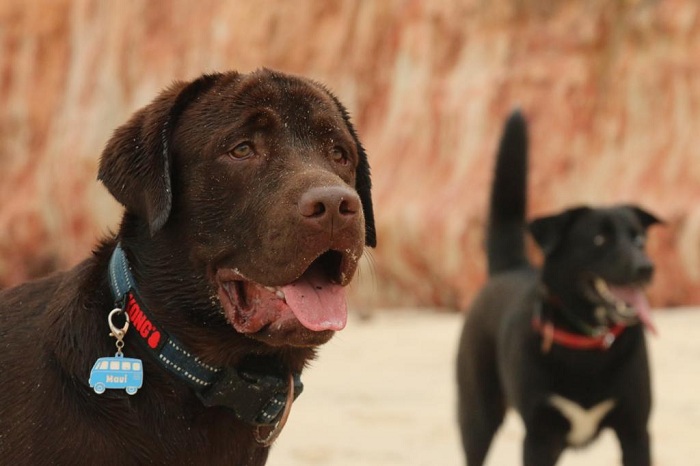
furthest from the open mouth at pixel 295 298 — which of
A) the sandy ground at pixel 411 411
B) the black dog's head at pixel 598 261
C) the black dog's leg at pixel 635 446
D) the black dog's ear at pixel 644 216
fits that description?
the black dog's ear at pixel 644 216

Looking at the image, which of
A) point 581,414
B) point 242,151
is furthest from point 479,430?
point 242,151

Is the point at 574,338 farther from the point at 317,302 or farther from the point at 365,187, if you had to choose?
the point at 317,302

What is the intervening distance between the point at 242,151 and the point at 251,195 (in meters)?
0.13

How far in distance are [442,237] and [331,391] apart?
841 cm

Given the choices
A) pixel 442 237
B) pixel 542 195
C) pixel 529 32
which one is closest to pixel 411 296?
pixel 442 237

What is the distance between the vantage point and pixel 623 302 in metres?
Result: 4.53

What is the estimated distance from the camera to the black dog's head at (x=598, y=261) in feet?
14.8

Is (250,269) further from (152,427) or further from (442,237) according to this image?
(442,237)

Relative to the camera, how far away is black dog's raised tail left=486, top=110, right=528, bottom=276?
16.6 ft

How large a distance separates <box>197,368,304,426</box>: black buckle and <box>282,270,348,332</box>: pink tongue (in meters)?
0.24

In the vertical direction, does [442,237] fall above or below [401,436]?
below

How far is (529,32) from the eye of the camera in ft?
52.7

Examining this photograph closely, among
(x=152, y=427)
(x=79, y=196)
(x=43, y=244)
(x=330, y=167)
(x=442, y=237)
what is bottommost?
(x=43, y=244)

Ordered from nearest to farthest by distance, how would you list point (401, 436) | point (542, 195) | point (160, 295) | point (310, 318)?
point (310, 318) → point (160, 295) → point (401, 436) → point (542, 195)
